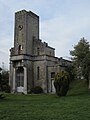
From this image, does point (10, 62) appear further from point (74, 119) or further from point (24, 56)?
point (74, 119)

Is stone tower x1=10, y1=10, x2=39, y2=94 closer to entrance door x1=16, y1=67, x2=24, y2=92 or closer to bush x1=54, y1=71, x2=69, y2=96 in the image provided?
entrance door x1=16, y1=67, x2=24, y2=92

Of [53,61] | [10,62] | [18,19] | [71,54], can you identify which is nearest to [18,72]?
[10,62]

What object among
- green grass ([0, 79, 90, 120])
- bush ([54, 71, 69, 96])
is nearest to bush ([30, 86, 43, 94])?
bush ([54, 71, 69, 96])

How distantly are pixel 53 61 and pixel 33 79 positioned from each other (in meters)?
5.33

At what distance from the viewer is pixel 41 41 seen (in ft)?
155

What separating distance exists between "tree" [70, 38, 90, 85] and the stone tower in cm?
1235

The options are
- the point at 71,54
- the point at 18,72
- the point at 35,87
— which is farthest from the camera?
the point at 18,72

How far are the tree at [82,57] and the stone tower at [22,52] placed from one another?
40.5 ft

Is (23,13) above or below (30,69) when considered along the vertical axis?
above

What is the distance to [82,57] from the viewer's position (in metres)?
34.5

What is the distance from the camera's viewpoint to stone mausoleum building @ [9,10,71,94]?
44441 mm

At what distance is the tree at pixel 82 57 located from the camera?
3369 cm

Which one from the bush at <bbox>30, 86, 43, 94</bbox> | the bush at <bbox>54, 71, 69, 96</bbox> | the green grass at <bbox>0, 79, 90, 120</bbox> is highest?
the bush at <bbox>54, 71, 69, 96</bbox>

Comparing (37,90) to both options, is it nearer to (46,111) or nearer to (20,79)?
(20,79)
